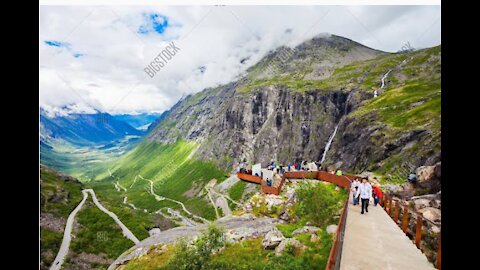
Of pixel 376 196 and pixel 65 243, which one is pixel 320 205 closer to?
pixel 376 196

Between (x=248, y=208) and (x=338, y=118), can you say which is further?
(x=338, y=118)

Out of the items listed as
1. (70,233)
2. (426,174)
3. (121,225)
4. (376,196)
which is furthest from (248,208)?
(121,225)

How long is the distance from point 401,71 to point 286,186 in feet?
451

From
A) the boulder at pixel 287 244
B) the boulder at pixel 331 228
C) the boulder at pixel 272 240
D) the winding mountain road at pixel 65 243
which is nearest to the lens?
the boulder at pixel 287 244

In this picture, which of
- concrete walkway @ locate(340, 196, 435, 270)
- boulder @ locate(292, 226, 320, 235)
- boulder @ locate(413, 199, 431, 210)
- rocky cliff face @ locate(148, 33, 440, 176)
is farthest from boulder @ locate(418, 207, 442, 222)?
rocky cliff face @ locate(148, 33, 440, 176)

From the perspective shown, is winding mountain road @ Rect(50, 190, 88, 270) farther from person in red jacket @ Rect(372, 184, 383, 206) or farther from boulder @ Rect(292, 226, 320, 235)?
person in red jacket @ Rect(372, 184, 383, 206)

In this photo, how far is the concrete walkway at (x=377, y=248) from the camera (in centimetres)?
1273

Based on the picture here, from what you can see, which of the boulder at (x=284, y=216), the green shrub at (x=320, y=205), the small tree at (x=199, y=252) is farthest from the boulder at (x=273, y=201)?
the small tree at (x=199, y=252)

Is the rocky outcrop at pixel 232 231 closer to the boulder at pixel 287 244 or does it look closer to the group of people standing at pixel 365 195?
the boulder at pixel 287 244

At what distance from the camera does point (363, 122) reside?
308ft

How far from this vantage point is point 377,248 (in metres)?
14.5

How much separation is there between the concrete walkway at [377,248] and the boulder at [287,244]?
21.4 ft

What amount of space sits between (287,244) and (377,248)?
12088mm
